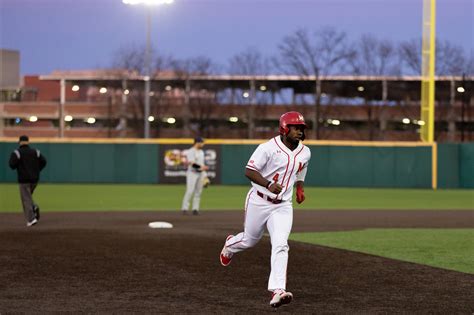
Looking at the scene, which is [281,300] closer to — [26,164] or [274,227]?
[274,227]

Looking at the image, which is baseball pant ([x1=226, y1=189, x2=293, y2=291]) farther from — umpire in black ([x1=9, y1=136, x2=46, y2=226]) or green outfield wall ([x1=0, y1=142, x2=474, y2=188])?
green outfield wall ([x1=0, y1=142, x2=474, y2=188])

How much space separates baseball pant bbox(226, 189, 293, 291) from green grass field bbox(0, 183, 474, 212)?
14.8 metres

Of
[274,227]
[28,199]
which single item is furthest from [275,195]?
[28,199]

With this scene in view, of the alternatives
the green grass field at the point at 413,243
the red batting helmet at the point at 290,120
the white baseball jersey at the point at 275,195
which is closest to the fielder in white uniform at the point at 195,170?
the green grass field at the point at 413,243

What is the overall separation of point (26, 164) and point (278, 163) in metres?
9.29

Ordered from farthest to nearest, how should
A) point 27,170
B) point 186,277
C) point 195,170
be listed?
point 195,170 < point 27,170 < point 186,277

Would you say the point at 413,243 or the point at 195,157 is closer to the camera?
the point at 413,243

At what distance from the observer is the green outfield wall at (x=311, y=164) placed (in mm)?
36344

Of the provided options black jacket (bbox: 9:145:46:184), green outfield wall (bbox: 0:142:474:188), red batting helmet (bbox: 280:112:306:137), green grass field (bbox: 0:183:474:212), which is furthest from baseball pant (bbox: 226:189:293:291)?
green outfield wall (bbox: 0:142:474:188)

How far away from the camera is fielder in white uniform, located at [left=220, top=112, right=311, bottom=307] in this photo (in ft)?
26.8

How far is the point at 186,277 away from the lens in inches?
387

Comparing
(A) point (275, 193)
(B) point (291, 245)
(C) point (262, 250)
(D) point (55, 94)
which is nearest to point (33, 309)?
(A) point (275, 193)

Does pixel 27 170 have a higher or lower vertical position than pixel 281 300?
higher

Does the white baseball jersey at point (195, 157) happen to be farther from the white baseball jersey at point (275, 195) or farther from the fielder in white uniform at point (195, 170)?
the white baseball jersey at point (275, 195)
